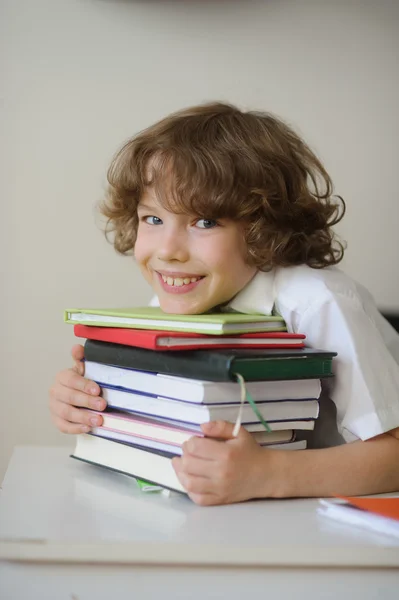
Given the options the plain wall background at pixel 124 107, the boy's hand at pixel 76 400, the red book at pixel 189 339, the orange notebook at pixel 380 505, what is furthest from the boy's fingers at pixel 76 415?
the plain wall background at pixel 124 107

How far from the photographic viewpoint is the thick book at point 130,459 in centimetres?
85

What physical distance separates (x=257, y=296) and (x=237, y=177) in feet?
0.58

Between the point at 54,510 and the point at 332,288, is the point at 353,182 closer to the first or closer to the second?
the point at 332,288

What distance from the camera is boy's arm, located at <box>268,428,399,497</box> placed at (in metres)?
0.84

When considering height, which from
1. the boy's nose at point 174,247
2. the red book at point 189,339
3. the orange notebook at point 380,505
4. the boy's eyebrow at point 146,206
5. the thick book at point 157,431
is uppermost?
the boy's eyebrow at point 146,206

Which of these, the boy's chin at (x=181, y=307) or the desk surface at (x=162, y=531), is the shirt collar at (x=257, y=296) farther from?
the desk surface at (x=162, y=531)

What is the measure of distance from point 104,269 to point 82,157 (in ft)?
0.86

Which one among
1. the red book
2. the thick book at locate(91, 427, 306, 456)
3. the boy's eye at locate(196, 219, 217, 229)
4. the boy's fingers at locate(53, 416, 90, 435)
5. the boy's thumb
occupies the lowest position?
the boy's fingers at locate(53, 416, 90, 435)

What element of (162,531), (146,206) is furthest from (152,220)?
(162,531)

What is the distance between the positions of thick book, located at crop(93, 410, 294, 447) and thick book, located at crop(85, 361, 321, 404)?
0.04m

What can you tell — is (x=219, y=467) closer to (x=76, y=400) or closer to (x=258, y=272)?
(x=76, y=400)

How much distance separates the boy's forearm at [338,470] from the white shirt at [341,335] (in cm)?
3

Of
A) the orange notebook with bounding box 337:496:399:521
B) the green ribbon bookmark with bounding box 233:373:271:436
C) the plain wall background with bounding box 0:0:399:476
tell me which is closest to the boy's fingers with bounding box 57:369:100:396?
Answer: the green ribbon bookmark with bounding box 233:373:271:436

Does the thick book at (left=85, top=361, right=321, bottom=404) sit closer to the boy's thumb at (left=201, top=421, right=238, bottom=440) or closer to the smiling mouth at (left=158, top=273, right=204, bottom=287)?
the boy's thumb at (left=201, top=421, right=238, bottom=440)
